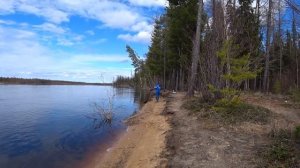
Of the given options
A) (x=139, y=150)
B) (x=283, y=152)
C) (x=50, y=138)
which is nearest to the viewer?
(x=283, y=152)

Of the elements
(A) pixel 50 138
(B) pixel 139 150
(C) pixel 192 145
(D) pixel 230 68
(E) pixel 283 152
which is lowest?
(A) pixel 50 138

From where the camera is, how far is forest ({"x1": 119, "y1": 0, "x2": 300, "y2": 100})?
52.1 ft

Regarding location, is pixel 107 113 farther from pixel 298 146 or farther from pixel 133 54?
pixel 133 54

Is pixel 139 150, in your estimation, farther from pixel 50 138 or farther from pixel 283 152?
pixel 50 138

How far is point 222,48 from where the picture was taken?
15.3 meters

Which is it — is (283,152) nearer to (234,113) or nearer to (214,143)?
(214,143)

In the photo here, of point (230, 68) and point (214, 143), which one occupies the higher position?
point (230, 68)

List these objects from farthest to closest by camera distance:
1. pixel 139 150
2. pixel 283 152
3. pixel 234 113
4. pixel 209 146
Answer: pixel 234 113 → pixel 139 150 → pixel 209 146 → pixel 283 152

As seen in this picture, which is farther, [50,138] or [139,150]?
[50,138]

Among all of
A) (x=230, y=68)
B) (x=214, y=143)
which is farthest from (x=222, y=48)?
(x=214, y=143)

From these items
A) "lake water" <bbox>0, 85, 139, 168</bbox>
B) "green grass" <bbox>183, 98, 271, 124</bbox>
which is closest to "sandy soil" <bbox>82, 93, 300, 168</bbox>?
"green grass" <bbox>183, 98, 271, 124</bbox>

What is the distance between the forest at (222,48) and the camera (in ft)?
52.1

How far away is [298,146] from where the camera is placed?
9.05 meters

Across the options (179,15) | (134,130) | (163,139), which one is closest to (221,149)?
(163,139)
